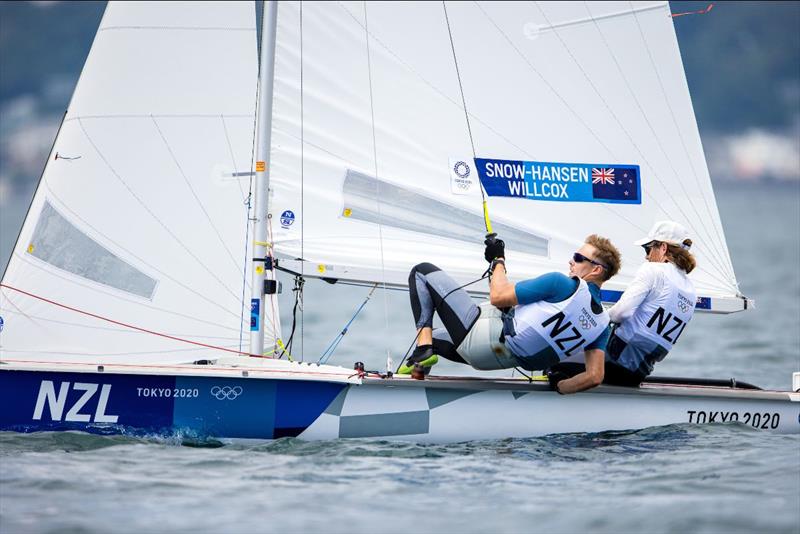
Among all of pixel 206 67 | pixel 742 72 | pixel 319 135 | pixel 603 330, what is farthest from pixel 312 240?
pixel 742 72

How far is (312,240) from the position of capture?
5.96 m

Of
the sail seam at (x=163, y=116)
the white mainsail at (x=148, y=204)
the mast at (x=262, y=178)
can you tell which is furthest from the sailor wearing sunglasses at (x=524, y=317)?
the sail seam at (x=163, y=116)

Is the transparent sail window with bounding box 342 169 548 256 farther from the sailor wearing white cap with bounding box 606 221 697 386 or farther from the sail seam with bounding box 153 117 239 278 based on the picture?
the sailor wearing white cap with bounding box 606 221 697 386

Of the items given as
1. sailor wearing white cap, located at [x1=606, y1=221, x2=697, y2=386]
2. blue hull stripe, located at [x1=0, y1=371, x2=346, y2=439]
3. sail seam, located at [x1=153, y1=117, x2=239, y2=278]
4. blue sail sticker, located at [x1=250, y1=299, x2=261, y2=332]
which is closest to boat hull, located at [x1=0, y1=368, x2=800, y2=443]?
blue hull stripe, located at [x1=0, y1=371, x2=346, y2=439]

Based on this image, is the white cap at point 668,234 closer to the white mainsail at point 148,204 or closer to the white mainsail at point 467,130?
the white mainsail at point 467,130

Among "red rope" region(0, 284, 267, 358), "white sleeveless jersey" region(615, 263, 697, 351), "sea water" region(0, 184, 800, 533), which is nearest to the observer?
"sea water" region(0, 184, 800, 533)

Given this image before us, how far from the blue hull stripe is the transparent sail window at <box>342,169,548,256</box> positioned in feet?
3.80

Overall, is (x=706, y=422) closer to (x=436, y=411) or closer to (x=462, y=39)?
(x=436, y=411)

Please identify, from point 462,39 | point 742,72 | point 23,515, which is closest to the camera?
point 23,515

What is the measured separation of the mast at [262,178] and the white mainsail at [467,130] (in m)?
0.05

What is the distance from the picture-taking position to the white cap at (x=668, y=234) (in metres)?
5.73

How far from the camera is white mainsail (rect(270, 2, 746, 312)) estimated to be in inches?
236

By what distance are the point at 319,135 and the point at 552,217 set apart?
53.6 inches

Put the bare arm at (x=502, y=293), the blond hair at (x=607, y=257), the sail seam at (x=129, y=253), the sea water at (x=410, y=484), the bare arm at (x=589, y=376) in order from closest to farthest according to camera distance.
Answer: the sea water at (x=410, y=484) → the bare arm at (x=502, y=293) → the bare arm at (x=589, y=376) → the blond hair at (x=607, y=257) → the sail seam at (x=129, y=253)
